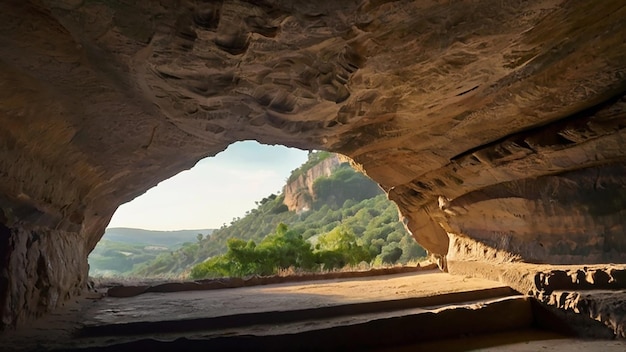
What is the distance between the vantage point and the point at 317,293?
15.1 ft

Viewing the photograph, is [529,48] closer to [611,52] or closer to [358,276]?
[611,52]

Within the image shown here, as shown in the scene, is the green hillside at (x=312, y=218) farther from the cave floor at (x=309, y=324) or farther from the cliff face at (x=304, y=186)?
the cave floor at (x=309, y=324)

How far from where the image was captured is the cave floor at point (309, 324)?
2.85m

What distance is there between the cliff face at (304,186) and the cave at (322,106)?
40.6m

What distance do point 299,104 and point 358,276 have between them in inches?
165

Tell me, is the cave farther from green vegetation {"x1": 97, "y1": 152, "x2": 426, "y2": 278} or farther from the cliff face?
the cliff face

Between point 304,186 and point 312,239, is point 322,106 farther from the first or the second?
point 304,186

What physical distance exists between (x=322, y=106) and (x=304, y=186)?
4577 centimetres

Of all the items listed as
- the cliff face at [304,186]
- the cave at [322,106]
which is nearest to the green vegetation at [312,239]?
the cliff face at [304,186]

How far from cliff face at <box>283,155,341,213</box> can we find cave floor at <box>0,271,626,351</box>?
4120 cm

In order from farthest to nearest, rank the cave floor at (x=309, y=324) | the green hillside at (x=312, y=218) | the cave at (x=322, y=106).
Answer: the green hillside at (x=312, y=218) → the cave floor at (x=309, y=324) → the cave at (x=322, y=106)

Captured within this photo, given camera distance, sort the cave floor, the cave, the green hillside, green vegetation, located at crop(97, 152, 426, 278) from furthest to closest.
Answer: the green hillside, green vegetation, located at crop(97, 152, 426, 278), the cave floor, the cave

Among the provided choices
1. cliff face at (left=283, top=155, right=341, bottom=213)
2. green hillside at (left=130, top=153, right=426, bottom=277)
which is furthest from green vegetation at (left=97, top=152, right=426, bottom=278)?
cliff face at (left=283, top=155, right=341, bottom=213)

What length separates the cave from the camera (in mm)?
2227
